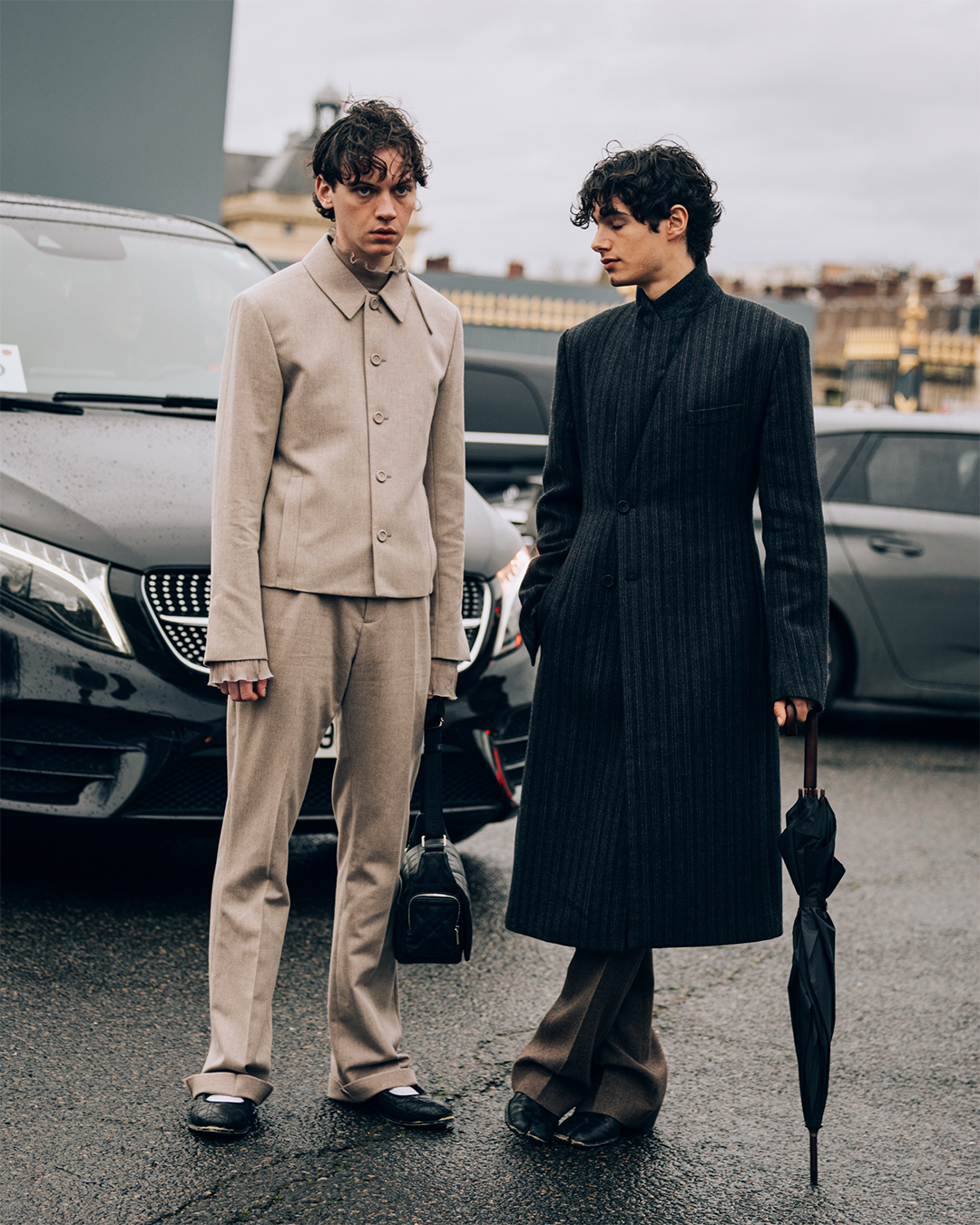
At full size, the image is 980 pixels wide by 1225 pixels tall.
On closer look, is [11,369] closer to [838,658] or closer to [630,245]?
[630,245]

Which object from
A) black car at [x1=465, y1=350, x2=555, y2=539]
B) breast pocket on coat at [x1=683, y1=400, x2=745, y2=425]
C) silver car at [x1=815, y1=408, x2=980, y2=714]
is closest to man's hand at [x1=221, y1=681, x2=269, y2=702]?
breast pocket on coat at [x1=683, y1=400, x2=745, y2=425]

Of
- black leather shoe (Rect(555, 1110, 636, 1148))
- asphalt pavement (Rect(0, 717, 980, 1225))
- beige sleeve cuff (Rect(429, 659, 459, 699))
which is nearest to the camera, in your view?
asphalt pavement (Rect(0, 717, 980, 1225))

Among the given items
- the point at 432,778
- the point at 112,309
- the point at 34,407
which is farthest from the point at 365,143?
the point at 112,309

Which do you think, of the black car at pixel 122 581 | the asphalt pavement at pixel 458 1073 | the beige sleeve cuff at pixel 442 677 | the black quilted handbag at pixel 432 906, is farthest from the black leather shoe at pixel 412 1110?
the beige sleeve cuff at pixel 442 677

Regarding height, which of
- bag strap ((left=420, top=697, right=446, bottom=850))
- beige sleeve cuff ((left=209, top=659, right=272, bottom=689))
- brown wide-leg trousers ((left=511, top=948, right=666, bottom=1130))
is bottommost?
brown wide-leg trousers ((left=511, top=948, right=666, bottom=1130))

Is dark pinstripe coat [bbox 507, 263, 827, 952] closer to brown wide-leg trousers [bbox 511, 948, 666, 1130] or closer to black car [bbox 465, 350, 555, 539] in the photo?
brown wide-leg trousers [bbox 511, 948, 666, 1130]

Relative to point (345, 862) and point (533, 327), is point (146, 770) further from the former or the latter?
point (533, 327)

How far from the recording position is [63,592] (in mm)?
3523

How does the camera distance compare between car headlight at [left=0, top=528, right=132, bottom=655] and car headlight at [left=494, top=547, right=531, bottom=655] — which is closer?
car headlight at [left=0, top=528, right=132, bottom=655]

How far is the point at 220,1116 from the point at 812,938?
1154 mm

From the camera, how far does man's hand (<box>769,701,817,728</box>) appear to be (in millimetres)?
2660

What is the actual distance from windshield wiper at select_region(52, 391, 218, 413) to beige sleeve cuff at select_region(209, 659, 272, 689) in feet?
5.80

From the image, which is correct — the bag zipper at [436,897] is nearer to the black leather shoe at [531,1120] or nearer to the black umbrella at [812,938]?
the black leather shoe at [531,1120]

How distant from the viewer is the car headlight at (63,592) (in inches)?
138
